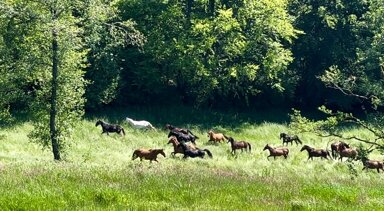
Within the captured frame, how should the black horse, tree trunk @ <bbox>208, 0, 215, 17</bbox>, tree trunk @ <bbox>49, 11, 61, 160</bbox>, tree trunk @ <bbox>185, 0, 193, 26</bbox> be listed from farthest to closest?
tree trunk @ <bbox>208, 0, 215, 17</bbox>, tree trunk @ <bbox>185, 0, 193, 26</bbox>, the black horse, tree trunk @ <bbox>49, 11, 61, 160</bbox>

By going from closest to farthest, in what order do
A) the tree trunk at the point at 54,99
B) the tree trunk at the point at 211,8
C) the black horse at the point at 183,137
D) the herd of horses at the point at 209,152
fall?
the tree trunk at the point at 54,99
the herd of horses at the point at 209,152
the black horse at the point at 183,137
the tree trunk at the point at 211,8

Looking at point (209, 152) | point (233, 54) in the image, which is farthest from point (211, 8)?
point (209, 152)

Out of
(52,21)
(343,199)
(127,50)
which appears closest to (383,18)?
(127,50)

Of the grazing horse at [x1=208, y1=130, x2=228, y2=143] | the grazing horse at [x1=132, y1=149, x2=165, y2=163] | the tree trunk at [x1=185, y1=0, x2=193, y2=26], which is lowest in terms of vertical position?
the grazing horse at [x1=208, y1=130, x2=228, y2=143]

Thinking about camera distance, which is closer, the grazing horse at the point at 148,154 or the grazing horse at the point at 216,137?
the grazing horse at the point at 148,154

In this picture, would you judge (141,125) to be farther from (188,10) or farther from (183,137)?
(188,10)

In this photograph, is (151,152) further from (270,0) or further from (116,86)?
Result: (270,0)

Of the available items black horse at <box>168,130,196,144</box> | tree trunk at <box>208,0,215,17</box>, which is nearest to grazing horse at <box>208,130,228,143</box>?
black horse at <box>168,130,196,144</box>

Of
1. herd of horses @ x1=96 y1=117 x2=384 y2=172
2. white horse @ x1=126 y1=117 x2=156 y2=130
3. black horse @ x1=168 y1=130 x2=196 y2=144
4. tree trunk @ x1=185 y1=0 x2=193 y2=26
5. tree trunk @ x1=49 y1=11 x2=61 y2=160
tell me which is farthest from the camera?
tree trunk @ x1=185 y1=0 x2=193 y2=26

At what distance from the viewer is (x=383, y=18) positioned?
52.4 metres

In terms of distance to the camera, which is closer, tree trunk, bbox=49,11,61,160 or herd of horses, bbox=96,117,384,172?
tree trunk, bbox=49,11,61,160

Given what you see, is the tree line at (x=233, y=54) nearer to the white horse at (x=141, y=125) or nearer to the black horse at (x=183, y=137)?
the white horse at (x=141, y=125)

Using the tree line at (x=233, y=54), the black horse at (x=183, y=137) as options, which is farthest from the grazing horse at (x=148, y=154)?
A: the tree line at (x=233, y=54)

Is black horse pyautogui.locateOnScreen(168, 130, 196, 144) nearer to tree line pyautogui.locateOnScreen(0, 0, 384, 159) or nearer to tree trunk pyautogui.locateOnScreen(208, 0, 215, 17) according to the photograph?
tree line pyautogui.locateOnScreen(0, 0, 384, 159)
